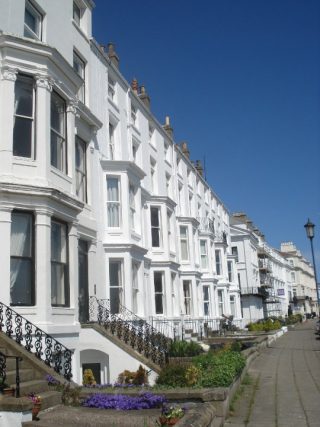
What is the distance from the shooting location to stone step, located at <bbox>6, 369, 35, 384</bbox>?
28.6 ft

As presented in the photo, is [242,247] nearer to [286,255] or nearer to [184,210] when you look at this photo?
[184,210]

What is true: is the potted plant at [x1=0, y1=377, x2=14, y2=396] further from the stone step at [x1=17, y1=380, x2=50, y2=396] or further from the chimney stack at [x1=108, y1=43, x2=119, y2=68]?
the chimney stack at [x1=108, y1=43, x2=119, y2=68]

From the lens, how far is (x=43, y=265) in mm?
11656

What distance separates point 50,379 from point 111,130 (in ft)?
45.6

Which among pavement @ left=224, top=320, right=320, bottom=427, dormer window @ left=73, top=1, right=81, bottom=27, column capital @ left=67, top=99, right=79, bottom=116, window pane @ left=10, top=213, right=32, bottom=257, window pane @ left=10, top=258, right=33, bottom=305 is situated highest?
dormer window @ left=73, top=1, right=81, bottom=27

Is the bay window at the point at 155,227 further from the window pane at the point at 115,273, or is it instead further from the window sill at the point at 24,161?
the window sill at the point at 24,161

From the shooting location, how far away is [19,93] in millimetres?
12508

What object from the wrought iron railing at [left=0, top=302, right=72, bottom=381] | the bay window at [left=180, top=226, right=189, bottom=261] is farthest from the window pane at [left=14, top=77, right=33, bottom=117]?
the bay window at [left=180, top=226, right=189, bottom=261]

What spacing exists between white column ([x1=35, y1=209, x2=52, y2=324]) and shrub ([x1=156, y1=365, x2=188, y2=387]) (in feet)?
10.3

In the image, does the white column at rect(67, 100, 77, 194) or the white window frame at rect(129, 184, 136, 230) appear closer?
the white column at rect(67, 100, 77, 194)

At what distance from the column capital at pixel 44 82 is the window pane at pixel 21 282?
4.75 m

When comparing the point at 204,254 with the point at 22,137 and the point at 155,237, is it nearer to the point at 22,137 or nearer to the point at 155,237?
the point at 155,237

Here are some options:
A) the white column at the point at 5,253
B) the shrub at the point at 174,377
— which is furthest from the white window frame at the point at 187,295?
the white column at the point at 5,253

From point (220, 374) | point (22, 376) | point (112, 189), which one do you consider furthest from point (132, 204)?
point (22, 376)
